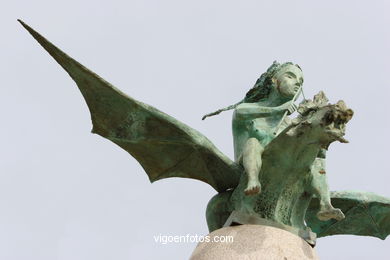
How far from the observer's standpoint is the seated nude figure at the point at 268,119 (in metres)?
9.38

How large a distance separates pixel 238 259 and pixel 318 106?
165cm

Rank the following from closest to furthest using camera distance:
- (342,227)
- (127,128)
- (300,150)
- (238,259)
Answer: (238,259)
(300,150)
(127,128)
(342,227)

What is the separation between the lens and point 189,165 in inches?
404

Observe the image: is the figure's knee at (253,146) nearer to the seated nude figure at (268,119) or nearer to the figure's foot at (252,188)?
the seated nude figure at (268,119)

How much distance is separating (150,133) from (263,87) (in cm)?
134

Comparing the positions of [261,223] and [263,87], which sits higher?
[263,87]

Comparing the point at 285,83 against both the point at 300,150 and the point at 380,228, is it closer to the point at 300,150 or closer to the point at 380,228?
the point at 300,150

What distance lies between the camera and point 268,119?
10.1 metres

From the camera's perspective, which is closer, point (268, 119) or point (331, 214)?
point (331, 214)

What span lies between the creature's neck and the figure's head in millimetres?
33

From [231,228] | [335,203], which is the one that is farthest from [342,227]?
[231,228]

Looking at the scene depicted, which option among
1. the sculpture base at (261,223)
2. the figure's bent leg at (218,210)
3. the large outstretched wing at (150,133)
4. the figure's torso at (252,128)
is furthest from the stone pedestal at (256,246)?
the figure's torso at (252,128)

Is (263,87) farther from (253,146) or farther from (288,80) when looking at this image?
(253,146)

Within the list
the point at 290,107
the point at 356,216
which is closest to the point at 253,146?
the point at 290,107
